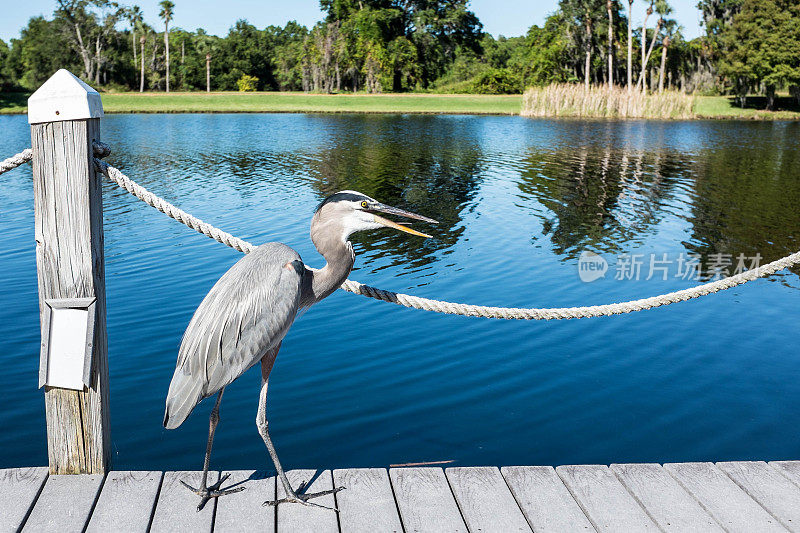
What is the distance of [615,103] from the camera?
133 feet

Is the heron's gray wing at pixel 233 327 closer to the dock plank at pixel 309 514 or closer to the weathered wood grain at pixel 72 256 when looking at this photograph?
the weathered wood grain at pixel 72 256

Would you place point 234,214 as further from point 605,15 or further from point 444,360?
point 605,15

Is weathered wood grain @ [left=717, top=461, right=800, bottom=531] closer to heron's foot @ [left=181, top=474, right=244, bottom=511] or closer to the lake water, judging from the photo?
the lake water

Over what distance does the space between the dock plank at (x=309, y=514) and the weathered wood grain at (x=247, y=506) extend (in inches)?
1.7

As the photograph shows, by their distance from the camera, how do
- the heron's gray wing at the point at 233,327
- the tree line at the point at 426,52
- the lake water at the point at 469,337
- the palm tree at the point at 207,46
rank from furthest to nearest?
1. the palm tree at the point at 207,46
2. the tree line at the point at 426,52
3. the lake water at the point at 469,337
4. the heron's gray wing at the point at 233,327

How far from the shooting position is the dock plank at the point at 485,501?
106 inches

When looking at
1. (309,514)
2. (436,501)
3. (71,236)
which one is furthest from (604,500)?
(71,236)

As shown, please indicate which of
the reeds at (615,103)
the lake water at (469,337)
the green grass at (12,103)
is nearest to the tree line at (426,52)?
the green grass at (12,103)

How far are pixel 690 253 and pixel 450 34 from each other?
6023 centimetres

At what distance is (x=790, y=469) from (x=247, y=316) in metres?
2.57

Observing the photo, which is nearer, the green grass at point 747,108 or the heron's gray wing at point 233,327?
the heron's gray wing at point 233,327

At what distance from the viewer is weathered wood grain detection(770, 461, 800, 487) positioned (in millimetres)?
3141

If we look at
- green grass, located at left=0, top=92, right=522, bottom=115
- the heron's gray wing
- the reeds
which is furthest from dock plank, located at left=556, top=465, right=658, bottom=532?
green grass, located at left=0, top=92, right=522, bottom=115

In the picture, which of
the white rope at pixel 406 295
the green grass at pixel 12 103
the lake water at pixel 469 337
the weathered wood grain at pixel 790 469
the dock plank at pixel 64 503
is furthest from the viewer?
the green grass at pixel 12 103
